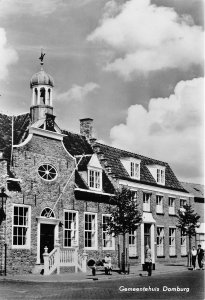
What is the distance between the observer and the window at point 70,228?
30.8m

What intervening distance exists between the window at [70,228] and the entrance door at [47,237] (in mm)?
1075

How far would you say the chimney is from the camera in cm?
3788

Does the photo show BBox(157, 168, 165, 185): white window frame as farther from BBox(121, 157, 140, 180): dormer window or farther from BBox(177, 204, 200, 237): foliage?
BBox(177, 204, 200, 237): foliage

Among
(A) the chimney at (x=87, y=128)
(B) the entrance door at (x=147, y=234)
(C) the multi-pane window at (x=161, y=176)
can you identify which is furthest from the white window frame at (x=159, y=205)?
(A) the chimney at (x=87, y=128)

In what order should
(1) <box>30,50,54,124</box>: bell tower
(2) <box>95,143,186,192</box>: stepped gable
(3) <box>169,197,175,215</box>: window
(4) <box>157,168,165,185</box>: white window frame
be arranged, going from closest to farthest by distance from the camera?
(1) <box>30,50,54,124</box>: bell tower, (2) <box>95,143,186,192</box>: stepped gable, (4) <box>157,168,165,185</box>: white window frame, (3) <box>169,197,175,215</box>: window

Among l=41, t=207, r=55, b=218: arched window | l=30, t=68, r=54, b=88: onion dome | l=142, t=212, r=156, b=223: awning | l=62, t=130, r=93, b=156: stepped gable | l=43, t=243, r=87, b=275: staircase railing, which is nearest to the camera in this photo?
l=43, t=243, r=87, b=275: staircase railing

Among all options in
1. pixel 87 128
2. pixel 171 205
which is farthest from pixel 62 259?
pixel 171 205

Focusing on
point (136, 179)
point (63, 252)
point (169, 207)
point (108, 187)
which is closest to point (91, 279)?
point (63, 252)

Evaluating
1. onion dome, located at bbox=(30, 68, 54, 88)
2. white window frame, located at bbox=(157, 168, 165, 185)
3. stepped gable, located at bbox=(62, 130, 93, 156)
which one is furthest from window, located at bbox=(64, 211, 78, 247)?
white window frame, located at bbox=(157, 168, 165, 185)

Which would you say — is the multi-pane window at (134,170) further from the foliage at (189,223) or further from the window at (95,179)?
the window at (95,179)

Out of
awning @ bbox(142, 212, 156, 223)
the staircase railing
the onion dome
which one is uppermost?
the onion dome

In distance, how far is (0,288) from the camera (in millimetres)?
20188

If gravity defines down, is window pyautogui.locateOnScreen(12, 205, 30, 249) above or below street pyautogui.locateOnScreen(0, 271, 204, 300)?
above

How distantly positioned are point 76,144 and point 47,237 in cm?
836
